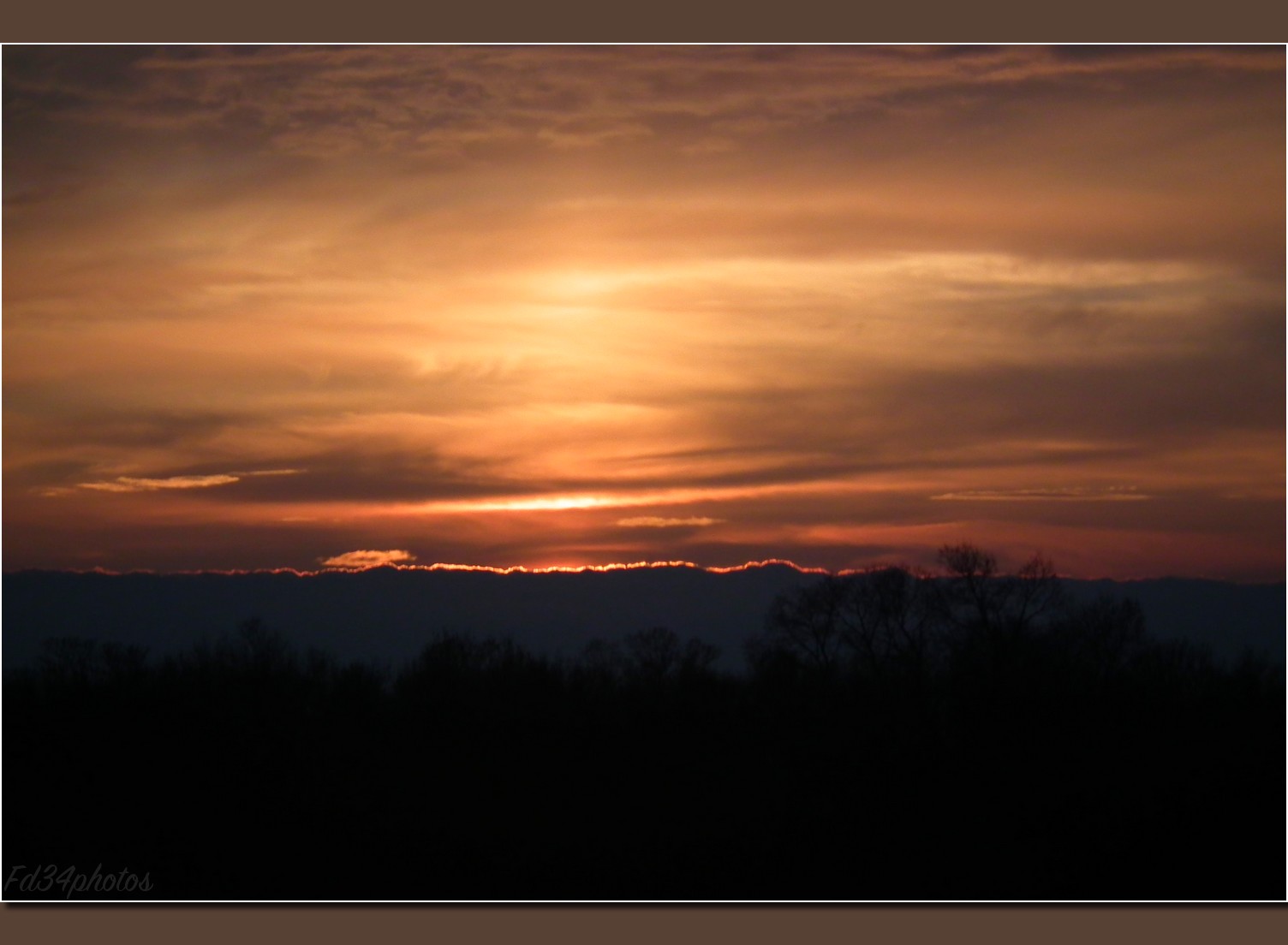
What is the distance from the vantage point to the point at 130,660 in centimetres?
3284

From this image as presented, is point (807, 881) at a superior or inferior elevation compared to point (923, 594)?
inferior

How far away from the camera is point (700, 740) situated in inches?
1046

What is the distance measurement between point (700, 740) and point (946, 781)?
17.2 feet

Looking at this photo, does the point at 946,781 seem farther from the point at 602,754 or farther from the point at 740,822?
the point at 602,754

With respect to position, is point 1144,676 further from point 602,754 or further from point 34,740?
point 34,740

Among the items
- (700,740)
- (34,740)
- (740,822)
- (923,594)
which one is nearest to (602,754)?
(700,740)

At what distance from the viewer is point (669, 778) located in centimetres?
2514

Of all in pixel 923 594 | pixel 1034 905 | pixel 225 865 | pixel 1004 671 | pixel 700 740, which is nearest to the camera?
pixel 1034 905

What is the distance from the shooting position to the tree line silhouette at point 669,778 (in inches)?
810

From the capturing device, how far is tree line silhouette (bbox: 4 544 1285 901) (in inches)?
810

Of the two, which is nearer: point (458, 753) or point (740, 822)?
point (740, 822)

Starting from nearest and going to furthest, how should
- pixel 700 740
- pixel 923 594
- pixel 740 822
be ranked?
pixel 740 822, pixel 700 740, pixel 923 594

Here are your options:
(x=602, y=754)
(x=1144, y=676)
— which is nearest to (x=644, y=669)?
(x=602, y=754)

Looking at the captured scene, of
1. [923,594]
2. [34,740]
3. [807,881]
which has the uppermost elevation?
Answer: [923,594]
